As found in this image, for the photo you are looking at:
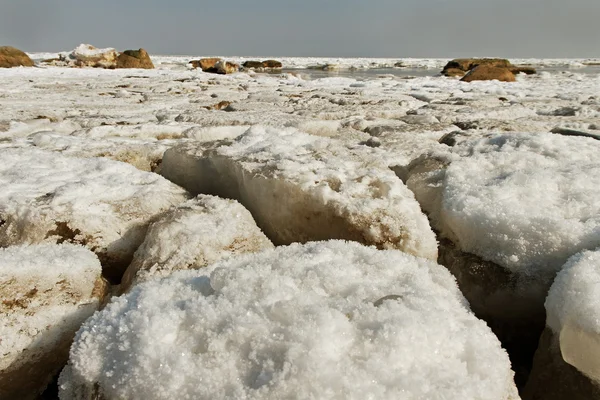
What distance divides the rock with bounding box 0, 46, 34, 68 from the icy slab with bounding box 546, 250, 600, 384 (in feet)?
72.8

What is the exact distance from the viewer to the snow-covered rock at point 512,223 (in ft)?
6.24

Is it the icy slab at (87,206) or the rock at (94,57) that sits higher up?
the icy slab at (87,206)

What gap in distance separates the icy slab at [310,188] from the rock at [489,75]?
410 inches

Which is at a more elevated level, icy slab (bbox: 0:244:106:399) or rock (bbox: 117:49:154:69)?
icy slab (bbox: 0:244:106:399)

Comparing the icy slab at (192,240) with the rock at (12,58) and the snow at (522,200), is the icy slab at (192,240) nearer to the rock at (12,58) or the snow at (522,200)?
the snow at (522,200)

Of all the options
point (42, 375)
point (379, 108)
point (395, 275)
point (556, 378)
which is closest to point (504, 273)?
point (556, 378)

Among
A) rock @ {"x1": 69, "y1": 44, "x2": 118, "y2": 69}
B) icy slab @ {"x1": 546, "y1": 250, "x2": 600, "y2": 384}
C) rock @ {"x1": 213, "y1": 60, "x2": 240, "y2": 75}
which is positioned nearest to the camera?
icy slab @ {"x1": 546, "y1": 250, "x2": 600, "y2": 384}

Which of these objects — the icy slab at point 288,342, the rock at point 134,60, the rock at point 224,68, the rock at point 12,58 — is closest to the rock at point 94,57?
the rock at point 134,60

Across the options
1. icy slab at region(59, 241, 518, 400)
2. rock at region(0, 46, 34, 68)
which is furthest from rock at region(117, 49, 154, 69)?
icy slab at region(59, 241, 518, 400)

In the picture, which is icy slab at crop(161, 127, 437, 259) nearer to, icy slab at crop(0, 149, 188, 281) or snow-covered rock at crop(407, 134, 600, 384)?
snow-covered rock at crop(407, 134, 600, 384)

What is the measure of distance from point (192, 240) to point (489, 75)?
1200 centimetres

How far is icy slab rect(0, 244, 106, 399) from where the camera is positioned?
1641 millimetres

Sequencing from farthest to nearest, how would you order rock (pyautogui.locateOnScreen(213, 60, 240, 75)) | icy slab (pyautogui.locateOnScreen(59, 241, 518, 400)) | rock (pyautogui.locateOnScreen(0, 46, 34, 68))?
rock (pyautogui.locateOnScreen(0, 46, 34, 68)) → rock (pyautogui.locateOnScreen(213, 60, 240, 75)) → icy slab (pyautogui.locateOnScreen(59, 241, 518, 400))

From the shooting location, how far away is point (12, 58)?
19359mm
